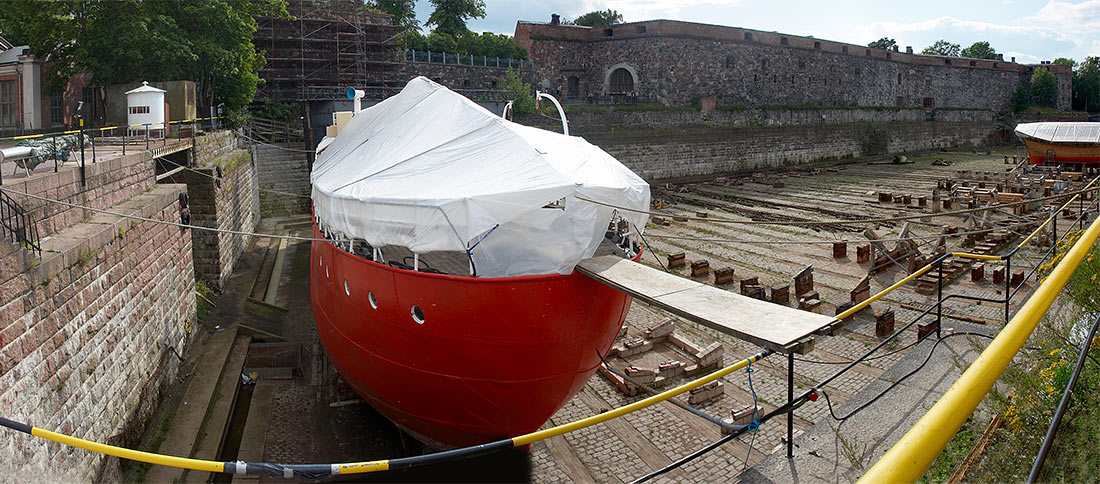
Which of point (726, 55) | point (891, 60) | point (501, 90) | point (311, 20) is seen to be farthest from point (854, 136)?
A: point (311, 20)

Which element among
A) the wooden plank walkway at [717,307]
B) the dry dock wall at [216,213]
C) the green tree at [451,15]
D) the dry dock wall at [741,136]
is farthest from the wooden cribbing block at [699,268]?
the green tree at [451,15]

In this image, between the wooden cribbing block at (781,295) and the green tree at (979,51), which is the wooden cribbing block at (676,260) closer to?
the wooden cribbing block at (781,295)

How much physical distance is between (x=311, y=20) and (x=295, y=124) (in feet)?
17.0

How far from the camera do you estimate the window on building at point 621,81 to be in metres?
43.2

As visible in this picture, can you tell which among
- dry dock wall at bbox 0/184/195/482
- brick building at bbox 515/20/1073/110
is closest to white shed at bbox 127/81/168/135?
dry dock wall at bbox 0/184/195/482

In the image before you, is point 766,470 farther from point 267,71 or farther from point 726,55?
point 726,55

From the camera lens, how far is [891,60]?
2169 inches

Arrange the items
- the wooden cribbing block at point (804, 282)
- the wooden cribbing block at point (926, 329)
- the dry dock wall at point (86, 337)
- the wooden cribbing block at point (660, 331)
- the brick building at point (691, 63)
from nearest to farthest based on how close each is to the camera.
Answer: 1. the dry dock wall at point (86, 337)
2. the wooden cribbing block at point (926, 329)
3. the wooden cribbing block at point (660, 331)
4. the wooden cribbing block at point (804, 282)
5. the brick building at point (691, 63)

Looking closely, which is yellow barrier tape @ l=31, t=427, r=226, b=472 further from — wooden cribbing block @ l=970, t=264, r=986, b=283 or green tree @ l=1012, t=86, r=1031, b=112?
green tree @ l=1012, t=86, r=1031, b=112

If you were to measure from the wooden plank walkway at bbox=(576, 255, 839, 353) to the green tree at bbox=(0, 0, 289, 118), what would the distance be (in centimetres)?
1544

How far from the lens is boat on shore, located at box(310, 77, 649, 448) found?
21.7ft

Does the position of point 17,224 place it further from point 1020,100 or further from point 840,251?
point 1020,100

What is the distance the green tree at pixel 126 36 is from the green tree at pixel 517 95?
15.3 metres

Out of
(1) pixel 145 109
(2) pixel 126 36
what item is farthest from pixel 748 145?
(1) pixel 145 109
